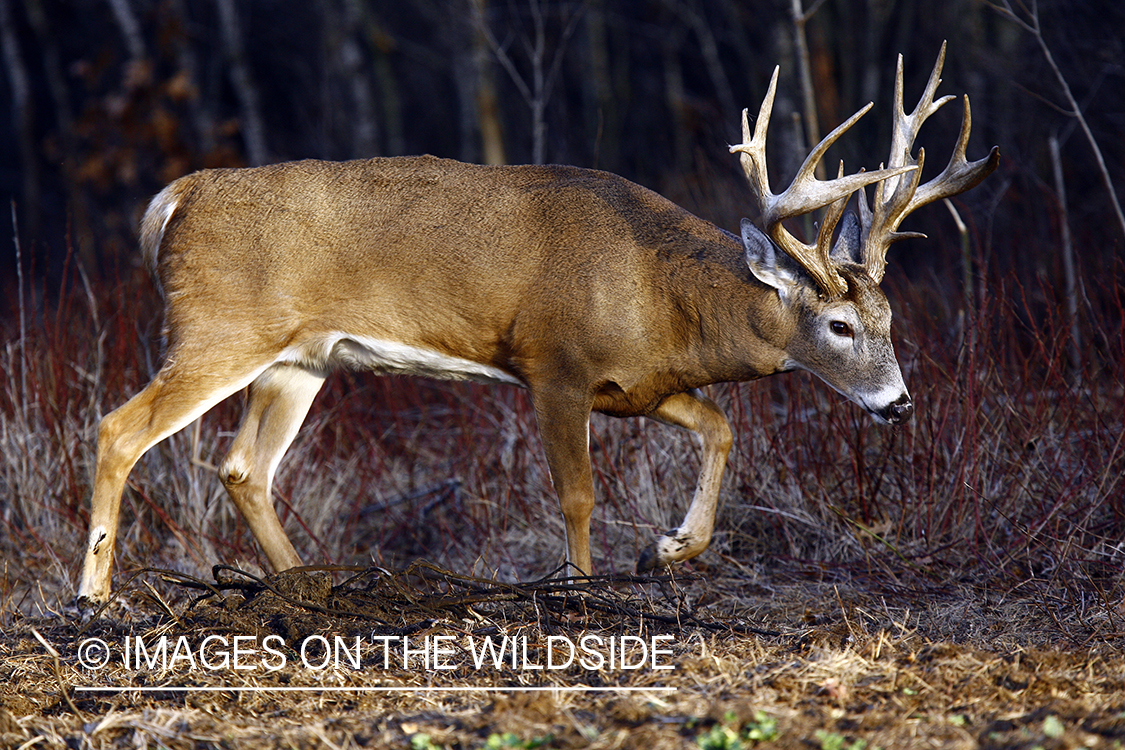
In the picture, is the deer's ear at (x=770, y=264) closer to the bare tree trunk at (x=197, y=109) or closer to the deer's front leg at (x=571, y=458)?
the deer's front leg at (x=571, y=458)

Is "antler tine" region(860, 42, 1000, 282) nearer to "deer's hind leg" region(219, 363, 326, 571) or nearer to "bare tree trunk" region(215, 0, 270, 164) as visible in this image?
"deer's hind leg" region(219, 363, 326, 571)

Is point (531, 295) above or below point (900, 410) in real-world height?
above

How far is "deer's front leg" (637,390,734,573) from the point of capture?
4.88 m

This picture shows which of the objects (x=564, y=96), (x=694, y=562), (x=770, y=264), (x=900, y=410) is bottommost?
(x=694, y=562)

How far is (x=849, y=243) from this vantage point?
197 inches

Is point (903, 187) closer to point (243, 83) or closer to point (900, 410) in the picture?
point (900, 410)

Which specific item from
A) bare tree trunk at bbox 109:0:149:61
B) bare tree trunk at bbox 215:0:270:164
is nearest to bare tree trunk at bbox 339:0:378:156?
bare tree trunk at bbox 215:0:270:164

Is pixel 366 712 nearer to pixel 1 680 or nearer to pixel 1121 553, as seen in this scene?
pixel 1 680

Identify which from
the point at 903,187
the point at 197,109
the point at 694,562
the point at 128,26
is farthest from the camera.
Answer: the point at 197,109

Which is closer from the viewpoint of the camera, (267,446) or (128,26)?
(267,446)

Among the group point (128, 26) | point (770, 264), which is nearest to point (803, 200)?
point (770, 264)

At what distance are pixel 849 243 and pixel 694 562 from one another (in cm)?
171

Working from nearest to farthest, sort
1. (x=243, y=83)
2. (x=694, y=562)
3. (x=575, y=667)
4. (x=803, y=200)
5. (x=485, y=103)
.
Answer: (x=575, y=667), (x=803, y=200), (x=694, y=562), (x=485, y=103), (x=243, y=83)

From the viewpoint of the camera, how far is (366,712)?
338cm
